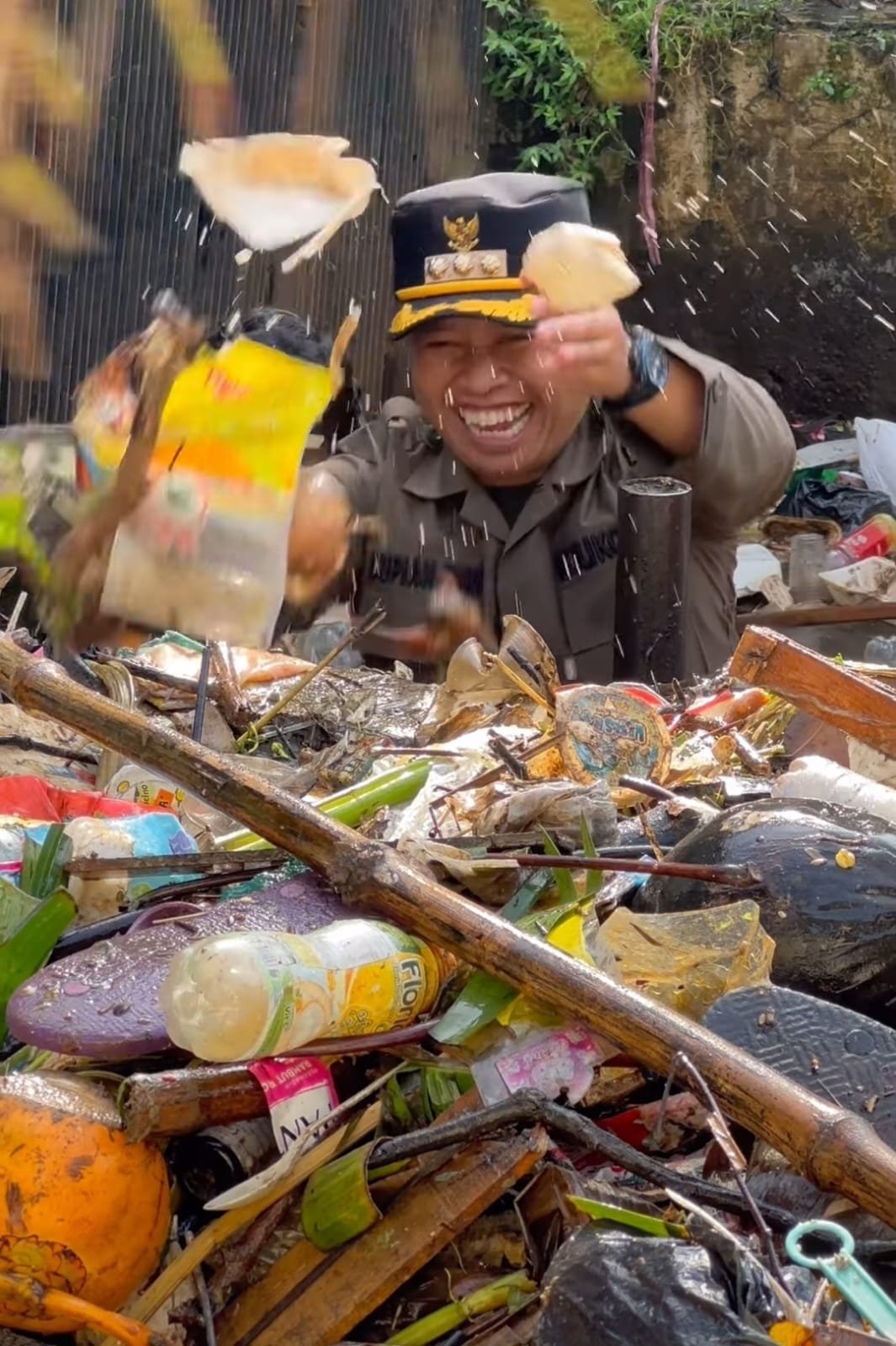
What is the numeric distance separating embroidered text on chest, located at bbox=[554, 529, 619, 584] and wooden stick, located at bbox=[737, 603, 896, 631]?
1483 mm

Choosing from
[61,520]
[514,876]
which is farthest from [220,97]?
[514,876]

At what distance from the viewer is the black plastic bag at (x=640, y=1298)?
44.7 inches

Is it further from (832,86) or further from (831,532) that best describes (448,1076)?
(832,86)

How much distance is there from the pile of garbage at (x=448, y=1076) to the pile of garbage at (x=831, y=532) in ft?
14.5

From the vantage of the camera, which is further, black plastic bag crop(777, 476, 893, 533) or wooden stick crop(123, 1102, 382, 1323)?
black plastic bag crop(777, 476, 893, 533)

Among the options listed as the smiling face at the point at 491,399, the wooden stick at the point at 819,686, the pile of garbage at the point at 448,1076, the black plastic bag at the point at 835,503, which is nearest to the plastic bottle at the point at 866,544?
the black plastic bag at the point at 835,503

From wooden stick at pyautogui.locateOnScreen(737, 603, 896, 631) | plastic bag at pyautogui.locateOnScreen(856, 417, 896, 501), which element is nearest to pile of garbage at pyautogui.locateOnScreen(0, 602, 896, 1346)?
wooden stick at pyautogui.locateOnScreen(737, 603, 896, 631)

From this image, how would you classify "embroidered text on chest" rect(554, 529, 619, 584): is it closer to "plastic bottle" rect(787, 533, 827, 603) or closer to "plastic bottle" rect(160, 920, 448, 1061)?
"plastic bottle" rect(160, 920, 448, 1061)

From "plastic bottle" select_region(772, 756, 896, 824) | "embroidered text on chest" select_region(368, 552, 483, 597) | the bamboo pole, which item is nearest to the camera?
the bamboo pole

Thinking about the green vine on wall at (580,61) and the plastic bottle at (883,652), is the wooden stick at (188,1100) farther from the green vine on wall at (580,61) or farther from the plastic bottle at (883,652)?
the green vine on wall at (580,61)

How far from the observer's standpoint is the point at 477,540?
14.7ft

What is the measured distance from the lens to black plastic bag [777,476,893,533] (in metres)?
7.98

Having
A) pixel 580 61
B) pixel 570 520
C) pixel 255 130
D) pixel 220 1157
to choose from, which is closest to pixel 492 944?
pixel 220 1157

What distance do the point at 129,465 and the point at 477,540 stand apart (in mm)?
1644
